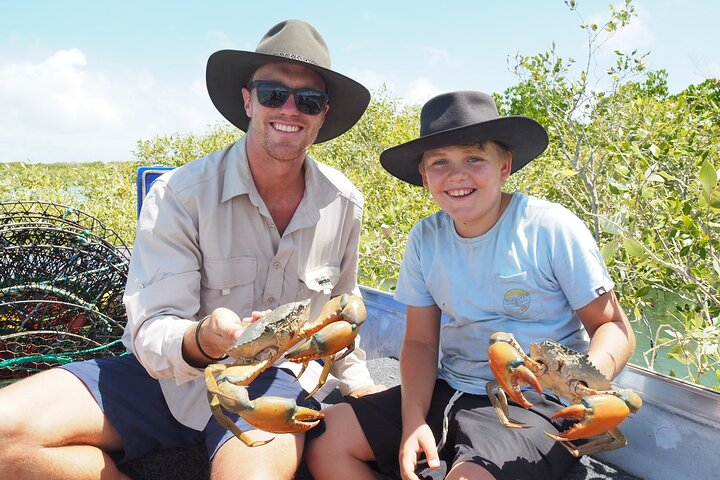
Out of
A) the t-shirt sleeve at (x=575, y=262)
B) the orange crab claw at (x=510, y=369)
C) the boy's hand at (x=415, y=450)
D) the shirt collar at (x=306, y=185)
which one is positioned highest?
the shirt collar at (x=306, y=185)

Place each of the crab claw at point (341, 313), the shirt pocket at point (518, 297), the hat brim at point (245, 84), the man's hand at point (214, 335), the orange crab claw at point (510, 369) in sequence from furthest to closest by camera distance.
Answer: the hat brim at point (245, 84), the shirt pocket at point (518, 297), the man's hand at point (214, 335), the crab claw at point (341, 313), the orange crab claw at point (510, 369)

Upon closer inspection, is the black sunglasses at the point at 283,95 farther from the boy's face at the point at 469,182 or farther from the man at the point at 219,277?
the boy's face at the point at 469,182

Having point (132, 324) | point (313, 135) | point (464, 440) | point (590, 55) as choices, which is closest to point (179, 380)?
point (132, 324)

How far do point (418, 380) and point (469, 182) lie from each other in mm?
827

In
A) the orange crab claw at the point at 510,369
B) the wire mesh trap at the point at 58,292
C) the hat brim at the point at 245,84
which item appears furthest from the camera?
the wire mesh trap at the point at 58,292

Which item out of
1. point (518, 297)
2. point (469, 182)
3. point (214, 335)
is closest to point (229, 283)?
point (214, 335)

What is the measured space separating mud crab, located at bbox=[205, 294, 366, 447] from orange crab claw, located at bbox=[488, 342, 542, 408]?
16.6 inches

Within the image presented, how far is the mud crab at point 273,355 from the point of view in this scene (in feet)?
5.23

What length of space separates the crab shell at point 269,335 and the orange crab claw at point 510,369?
593 millimetres

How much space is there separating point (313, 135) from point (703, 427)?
6.72 feet

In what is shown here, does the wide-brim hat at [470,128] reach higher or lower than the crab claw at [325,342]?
higher

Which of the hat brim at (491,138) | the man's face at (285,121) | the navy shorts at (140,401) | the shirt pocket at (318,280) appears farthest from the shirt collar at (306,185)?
the navy shorts at (140,401)

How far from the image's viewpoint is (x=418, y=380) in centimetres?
235

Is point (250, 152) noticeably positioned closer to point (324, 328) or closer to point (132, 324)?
point (132, 324)
